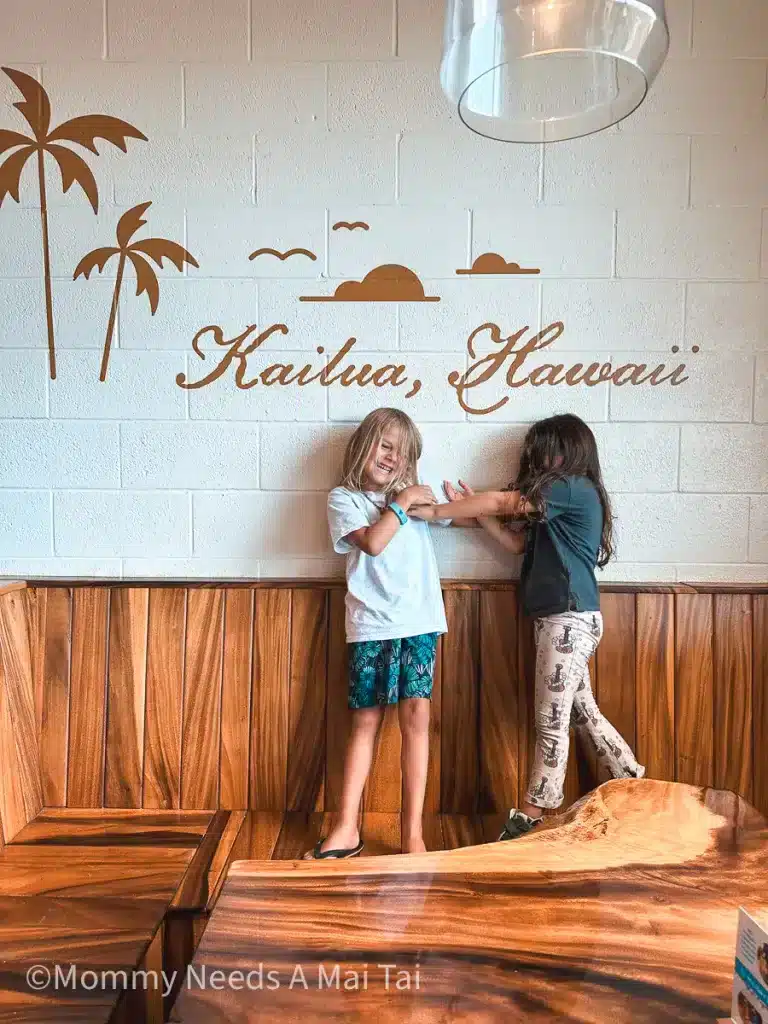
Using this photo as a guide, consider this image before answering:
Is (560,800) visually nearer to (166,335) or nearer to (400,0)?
(166,335)

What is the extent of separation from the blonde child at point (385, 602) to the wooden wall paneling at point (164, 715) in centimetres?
57

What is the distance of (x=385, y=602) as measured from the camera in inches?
86.0

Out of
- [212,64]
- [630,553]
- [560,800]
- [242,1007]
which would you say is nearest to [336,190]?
[212,64]

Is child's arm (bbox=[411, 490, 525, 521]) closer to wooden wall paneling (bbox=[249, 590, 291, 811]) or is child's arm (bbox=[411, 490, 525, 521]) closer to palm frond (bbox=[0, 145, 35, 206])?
wooden wall paneling (bbox=[249, 590, 291, 811])

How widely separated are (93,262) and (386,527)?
1.34 meters

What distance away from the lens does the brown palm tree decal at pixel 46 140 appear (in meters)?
2.35

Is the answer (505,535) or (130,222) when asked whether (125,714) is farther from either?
(130,222)

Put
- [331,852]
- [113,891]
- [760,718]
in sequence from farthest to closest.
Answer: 1. [760,718]
2. [331,852]
3. [113,891]

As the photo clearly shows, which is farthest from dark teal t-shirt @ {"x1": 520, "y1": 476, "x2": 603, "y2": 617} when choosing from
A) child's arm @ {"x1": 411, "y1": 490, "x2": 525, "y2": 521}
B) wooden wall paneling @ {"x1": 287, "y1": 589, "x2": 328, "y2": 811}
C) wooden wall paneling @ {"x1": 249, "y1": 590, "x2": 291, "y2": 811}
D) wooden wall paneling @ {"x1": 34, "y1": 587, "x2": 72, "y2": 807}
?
wooden wall paneling @ {"x1": 34, "y1": 587, "x2": 72, "y2": 807}

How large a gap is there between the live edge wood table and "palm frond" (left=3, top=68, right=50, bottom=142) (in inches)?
95.4

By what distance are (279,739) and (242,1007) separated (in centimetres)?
151

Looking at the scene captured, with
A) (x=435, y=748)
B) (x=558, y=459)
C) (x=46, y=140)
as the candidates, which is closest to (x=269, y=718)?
(x=435, y=748)

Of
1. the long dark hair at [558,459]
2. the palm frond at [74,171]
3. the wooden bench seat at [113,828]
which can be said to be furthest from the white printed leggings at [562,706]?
the palm frond at [74,171]

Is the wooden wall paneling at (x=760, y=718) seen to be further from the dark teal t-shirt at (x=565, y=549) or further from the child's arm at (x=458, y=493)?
the child's arm at (x=458, y=493)
